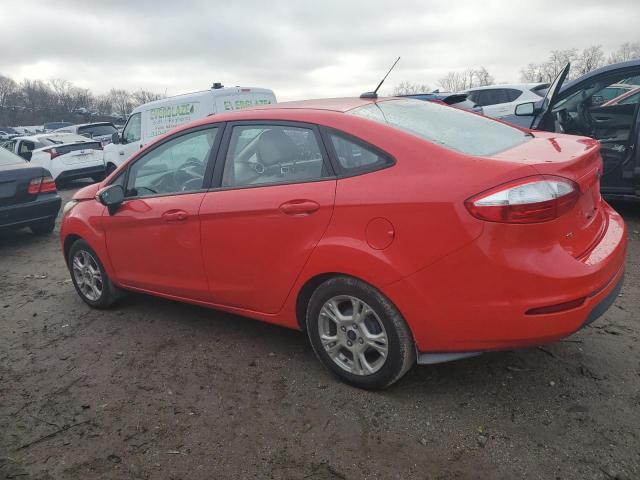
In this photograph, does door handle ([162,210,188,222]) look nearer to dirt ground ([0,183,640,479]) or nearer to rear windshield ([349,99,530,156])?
dirt ground ([0,183,640,479])

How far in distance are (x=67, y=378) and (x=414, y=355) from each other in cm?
220

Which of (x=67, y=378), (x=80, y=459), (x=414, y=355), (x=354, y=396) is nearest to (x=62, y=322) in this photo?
(x=67, y=378)

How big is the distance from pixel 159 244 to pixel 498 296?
2355 millimetres

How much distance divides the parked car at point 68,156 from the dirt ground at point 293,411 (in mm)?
9807

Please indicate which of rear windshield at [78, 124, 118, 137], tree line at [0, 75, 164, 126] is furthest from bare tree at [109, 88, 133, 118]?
rear windshield at [78, 124, 118, 137]

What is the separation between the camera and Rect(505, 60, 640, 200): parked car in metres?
5.53

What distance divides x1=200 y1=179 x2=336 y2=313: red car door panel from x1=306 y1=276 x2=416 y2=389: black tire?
0.21 metres

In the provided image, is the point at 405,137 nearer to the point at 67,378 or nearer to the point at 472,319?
the point at 472,319

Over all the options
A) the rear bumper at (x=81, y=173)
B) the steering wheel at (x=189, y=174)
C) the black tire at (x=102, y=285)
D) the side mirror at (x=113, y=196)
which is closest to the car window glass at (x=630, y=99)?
the steering wheel at (x=189, y=174)

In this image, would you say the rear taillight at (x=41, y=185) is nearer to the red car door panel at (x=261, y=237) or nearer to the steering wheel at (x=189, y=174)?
the steering wheel at (x=189, y=174)

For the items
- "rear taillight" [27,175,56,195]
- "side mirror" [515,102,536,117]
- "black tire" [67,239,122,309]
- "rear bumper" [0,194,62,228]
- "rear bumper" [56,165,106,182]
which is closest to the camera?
"black tire" [67,239,122,309]

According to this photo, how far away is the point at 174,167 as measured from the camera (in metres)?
3.64

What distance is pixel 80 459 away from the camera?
2447 millimetres

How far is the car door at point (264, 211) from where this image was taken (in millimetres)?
2777
